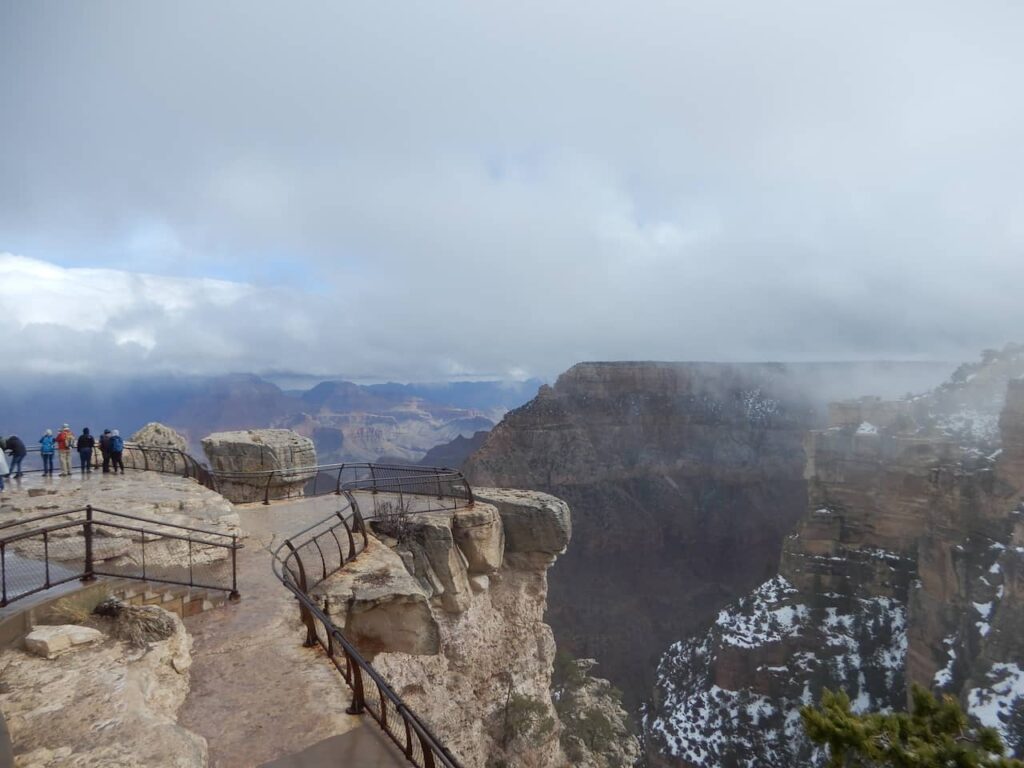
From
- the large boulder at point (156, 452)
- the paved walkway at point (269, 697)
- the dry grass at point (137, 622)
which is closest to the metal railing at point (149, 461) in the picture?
the large boulder at point (156, 452)

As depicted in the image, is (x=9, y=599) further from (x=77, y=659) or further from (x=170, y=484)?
(x=170, y=484)

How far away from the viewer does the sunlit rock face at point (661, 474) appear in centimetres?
6544

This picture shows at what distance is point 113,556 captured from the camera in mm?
9062

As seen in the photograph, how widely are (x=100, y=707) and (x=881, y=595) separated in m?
45.8

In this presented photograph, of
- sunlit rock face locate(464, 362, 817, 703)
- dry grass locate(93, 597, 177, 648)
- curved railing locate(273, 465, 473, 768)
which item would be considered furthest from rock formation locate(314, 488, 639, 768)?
sunlit rock face locate(464, 362, 817, 703)

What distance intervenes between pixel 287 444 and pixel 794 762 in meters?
30.5

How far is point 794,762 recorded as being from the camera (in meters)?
31.1

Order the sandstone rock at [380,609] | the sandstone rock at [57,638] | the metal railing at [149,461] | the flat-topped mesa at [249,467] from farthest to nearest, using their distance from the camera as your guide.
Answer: the metal railing at [149,461] → the flat-topped mesa at [249,467] → the sandstone rock at [380,609] → the sandstone rock at [57,638]

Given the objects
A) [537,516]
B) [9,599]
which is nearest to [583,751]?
[537,516]

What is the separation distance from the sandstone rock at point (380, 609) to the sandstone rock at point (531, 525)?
835 centimetres

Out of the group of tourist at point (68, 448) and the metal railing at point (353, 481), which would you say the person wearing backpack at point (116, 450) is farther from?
the metal railing at point (353, 481)

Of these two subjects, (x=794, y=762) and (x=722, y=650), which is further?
(x=722, y=650)

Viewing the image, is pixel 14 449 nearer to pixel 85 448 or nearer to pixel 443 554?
pixel 85 448

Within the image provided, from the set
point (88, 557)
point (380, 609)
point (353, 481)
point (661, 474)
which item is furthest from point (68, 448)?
point (661, 474)
